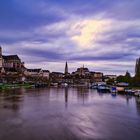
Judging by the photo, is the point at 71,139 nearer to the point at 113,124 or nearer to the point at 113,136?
the point at 113,136

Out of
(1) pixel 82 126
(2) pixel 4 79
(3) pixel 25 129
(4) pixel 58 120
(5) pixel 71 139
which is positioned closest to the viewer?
(5) pixel 71 139

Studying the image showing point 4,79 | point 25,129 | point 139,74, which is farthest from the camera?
point 4,79

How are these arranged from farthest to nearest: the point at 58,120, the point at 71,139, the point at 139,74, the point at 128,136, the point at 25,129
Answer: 1. the point at 139,74
2. the point at 58,120
3. the point at 25,129
4. the point at 128,136
5. the point at 71,139

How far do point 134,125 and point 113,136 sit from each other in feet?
23.1

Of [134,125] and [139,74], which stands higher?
[139,74]

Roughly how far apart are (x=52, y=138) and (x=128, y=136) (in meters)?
7.21

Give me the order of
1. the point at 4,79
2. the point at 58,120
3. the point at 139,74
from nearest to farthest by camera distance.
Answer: the point at 58,120 < the point at 139,74 < the point at 4,79

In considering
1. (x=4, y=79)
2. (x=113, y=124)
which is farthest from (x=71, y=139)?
(x=4, y=79)

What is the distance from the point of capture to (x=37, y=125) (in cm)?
3269

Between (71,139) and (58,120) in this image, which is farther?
(58,120)

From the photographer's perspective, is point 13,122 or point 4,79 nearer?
point 13,122

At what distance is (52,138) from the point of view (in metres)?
26.5

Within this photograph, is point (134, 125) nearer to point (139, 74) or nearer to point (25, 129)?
point (25, 129)

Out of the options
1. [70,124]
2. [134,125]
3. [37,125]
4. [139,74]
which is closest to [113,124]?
[134,125]
